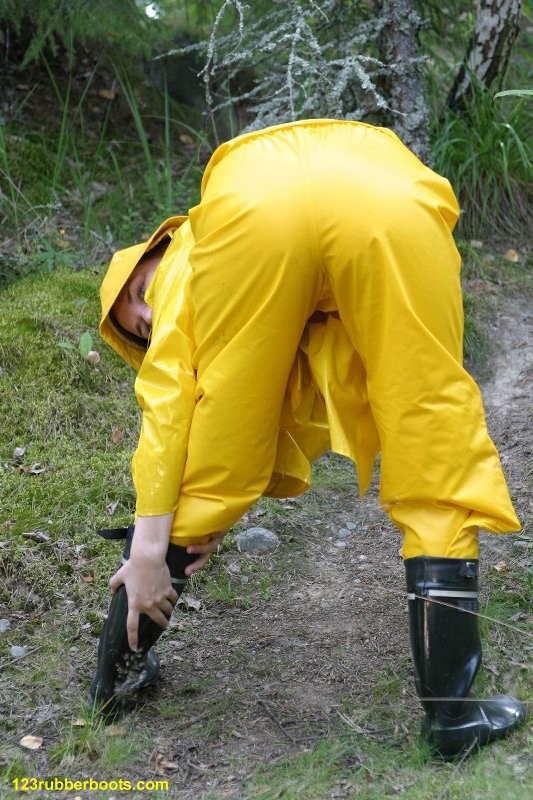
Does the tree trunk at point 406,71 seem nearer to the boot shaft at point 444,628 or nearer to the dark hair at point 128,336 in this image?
the dark hair at point 128,336

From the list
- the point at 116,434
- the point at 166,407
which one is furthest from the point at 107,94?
the point at 166,407

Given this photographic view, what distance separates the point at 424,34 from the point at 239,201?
14.1 feet

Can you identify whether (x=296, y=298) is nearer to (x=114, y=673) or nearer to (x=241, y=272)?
(x=241, y=272)

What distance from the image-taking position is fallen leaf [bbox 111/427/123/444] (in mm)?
3725

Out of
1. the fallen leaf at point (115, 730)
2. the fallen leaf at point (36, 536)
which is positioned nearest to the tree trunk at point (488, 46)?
the fallen leaf at point (36, 536)

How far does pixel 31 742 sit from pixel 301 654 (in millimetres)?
814

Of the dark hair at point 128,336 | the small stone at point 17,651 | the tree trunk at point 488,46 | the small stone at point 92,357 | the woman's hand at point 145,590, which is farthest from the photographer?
the tree trunk at point 488,46

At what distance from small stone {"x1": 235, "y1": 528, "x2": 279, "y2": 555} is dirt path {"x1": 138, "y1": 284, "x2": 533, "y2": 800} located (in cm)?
5

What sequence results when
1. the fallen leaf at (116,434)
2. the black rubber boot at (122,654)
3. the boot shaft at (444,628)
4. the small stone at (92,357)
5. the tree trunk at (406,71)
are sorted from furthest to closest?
1. the tree trunk at (406,71)
2. the small stone at (92,357)
3. the fallen leaf at (116,434)
4. the black rubber boot at (122,654)
5. the boot shaft at (444,628)

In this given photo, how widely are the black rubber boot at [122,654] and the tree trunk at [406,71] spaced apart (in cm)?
318

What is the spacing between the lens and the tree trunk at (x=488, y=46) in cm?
520

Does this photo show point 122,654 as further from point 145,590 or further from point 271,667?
point 271,667

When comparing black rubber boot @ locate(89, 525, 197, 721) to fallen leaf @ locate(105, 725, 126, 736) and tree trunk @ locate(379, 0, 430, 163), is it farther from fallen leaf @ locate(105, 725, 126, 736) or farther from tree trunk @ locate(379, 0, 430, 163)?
tree trunk @ locate(379, 0, 430, 163)

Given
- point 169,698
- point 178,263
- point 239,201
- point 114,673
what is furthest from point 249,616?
point 239,201
